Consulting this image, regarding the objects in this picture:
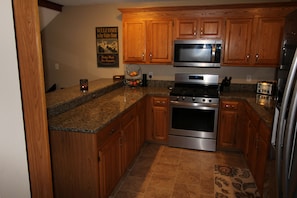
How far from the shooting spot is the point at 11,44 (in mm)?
1441

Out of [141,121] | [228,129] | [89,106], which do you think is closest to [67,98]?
[89,106]

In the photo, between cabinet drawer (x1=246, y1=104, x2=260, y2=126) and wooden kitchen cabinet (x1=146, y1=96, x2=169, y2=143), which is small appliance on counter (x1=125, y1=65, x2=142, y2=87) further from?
cabinet drawer (x1=246, y1=104, x2=260, y2=126)

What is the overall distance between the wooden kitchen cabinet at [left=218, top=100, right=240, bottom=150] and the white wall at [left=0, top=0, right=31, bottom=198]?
2.71m

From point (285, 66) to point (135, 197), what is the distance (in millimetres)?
2020

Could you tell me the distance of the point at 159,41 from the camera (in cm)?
368

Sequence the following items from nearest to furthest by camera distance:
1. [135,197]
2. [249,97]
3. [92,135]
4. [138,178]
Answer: [92,135] < [135,197] < [138,178] < [249,97]

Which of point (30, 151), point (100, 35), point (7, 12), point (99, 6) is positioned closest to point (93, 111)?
point (30, 151)

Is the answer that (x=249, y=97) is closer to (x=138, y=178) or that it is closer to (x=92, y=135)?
(x=138, y=178)

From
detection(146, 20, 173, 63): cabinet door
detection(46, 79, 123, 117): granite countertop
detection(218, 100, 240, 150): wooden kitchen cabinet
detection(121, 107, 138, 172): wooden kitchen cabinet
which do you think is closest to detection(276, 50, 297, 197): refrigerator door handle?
detection(121, 107, 138, 172): wooden kitchen cabinet

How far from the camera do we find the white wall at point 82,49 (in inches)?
152

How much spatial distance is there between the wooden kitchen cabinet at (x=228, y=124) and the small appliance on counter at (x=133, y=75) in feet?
5.27

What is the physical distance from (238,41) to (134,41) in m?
1.66

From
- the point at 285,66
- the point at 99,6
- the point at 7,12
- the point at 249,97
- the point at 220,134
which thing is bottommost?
the point at 220,134

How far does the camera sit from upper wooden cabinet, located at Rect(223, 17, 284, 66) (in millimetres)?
3246
